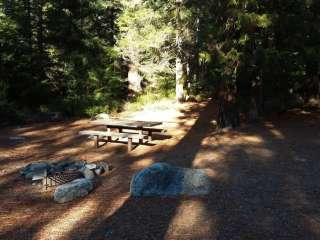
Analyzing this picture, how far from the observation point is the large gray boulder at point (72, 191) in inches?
321

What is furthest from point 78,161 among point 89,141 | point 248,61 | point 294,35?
point 294,35

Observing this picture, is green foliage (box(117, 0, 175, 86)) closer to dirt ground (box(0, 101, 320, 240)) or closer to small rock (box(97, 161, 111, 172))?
dirt ground (box(0, 101, 320, 240))

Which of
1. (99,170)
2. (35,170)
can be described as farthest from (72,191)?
(35,170)

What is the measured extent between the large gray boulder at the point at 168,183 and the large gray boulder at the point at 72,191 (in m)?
1.10

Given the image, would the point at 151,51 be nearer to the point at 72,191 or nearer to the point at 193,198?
the point at 72,191

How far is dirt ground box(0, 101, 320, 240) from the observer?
6.42 m

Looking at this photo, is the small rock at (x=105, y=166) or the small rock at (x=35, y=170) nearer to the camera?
the small rock at (x=35, y=170)

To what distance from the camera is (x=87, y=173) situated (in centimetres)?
973

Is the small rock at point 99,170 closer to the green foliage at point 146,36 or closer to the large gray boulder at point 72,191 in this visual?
the large gray boulder at point 72,191

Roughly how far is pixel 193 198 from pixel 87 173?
3222 mm

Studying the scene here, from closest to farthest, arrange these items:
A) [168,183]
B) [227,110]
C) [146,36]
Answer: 1. [168,183]
2. [227,110]
3. [146,36]

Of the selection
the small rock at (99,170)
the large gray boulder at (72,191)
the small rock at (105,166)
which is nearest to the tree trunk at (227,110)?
the small rock at (105,166)

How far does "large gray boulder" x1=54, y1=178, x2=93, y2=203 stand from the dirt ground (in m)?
0.17

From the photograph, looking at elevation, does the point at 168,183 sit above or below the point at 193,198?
above
